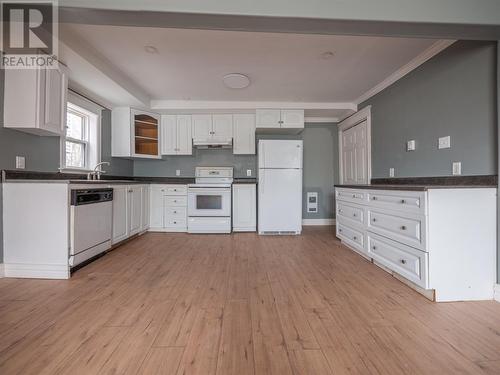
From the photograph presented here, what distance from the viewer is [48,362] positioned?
1.12m

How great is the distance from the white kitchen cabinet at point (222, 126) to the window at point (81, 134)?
187 cm

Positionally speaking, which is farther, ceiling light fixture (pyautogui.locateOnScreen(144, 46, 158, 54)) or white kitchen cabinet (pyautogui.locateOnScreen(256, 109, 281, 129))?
white kitchen cabinet (pyautogui.locateOnScreen(256, 109, 281, 129))

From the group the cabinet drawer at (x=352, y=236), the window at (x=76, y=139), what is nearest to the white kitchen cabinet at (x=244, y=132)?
the cabinet drawer at (x=352, y=236)

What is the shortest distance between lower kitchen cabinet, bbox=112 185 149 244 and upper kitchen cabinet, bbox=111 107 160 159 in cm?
67

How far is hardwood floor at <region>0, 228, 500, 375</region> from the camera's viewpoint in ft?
3.65

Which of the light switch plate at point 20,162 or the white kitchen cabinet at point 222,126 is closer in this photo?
the light switch plate at point 20,162

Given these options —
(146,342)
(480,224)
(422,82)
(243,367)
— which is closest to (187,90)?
(422,82)

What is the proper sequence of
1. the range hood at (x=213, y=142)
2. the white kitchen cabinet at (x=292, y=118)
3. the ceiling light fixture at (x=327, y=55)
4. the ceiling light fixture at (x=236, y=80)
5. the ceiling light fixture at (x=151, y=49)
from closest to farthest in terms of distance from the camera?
1. the ceiling light fixture at (x=151, y=49)
2. the ceiling light fixture at (x=327, y=55)
3. the ceiling light fixture at (x=236, y=80)
4. the white kitchen cabinet at (x=292, y=118)
5. the range hood at (x=213, y=142)

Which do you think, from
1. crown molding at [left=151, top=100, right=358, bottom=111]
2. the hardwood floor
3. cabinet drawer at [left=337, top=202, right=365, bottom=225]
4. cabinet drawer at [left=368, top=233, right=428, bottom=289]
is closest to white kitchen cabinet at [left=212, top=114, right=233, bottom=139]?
crown molding at [left=151, top=100, right=358, bottom=111]

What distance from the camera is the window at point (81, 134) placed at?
3096 millimetres

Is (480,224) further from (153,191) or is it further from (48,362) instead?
(153,191)

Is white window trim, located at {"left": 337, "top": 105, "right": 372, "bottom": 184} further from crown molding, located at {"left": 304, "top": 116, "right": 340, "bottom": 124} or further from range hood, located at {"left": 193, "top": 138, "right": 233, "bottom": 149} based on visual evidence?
range hood, located at {"left": 193, "top": 138, "right": 233, "bottom": 149}

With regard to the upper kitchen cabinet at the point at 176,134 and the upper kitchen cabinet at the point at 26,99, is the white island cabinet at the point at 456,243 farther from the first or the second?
the upper kitchen cabinet at the point at 176,134

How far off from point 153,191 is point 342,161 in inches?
145
